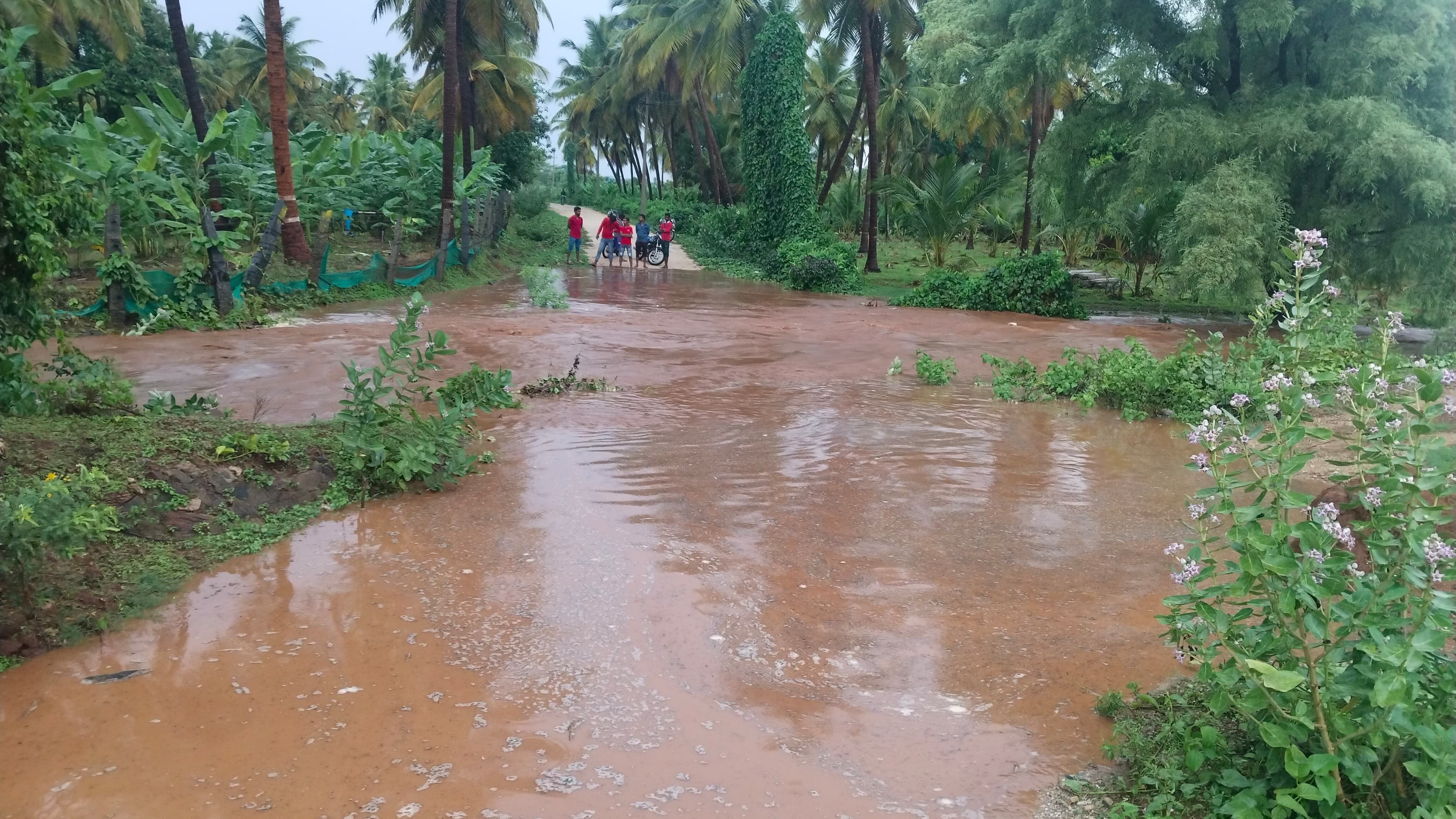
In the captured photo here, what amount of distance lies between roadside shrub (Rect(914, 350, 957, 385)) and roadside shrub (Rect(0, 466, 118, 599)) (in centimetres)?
875

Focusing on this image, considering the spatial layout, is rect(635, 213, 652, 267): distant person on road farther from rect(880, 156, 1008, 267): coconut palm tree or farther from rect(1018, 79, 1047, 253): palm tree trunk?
rect(1018, 79, 1047, 253): palm tree trunk

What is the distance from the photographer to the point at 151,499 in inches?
218

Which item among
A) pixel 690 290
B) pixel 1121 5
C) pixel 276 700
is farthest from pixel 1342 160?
pixel 276 700

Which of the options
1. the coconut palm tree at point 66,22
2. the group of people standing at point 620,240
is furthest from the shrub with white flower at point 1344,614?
the group of people standing at point 620,240

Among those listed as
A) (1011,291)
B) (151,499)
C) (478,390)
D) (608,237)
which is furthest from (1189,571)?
(608,237)

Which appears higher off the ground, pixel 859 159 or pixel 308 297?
pixel 859 159

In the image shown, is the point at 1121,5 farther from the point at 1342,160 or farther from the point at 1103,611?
the point at 1103,611

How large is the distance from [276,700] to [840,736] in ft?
7.77

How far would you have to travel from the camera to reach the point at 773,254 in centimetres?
2664

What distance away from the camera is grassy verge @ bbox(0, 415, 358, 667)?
4.52m

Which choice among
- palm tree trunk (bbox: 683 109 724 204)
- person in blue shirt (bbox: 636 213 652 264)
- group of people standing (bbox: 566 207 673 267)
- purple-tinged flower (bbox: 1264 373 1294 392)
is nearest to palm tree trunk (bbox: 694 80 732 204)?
palm tree trunk (bbox: 683 109 724 204)

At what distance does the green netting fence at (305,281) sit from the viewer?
1358 cm

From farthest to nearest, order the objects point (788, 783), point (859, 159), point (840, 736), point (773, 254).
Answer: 1. point (859, 159)
2. point (773, 254)
3. point (840, 736)
4. point (788, 783)

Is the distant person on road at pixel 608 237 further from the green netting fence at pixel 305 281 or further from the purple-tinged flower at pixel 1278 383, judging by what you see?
the purple-tinged flower at pixel 1278 383
